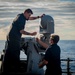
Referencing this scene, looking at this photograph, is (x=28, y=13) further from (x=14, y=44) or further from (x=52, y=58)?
(x=52, y=58)

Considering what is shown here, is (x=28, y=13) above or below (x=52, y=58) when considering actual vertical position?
above

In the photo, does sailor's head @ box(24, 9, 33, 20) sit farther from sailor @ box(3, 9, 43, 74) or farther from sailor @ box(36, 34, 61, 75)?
sailor @ box(36, 34, 61, 75)

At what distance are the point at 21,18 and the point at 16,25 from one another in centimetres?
22

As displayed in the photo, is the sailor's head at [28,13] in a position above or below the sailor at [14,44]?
above

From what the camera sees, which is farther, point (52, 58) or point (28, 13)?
point (28, 13)

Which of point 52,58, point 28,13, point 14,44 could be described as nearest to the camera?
point 52,58

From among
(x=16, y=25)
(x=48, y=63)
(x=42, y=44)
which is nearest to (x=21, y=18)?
(x=16, y=25)

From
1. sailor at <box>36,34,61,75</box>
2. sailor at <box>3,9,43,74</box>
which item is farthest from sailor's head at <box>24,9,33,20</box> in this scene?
sailor at <box>36,34,61,75</box>

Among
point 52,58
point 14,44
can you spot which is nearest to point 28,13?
point 14,44

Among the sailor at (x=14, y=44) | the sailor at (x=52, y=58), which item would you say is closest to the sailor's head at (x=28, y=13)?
the sailor at (x=14, y=44)

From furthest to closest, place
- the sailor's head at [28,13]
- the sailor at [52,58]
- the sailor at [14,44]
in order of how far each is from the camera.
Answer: the sailor's head at [28,13] < the sailor at [14,44] < the sailor at [52,58]

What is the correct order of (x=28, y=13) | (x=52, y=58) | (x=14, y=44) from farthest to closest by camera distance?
(x=28, y=13), (x=14, y=44), (x=52, y=58)

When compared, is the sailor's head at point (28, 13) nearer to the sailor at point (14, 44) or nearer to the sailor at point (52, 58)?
the sailor at point (14, 44)

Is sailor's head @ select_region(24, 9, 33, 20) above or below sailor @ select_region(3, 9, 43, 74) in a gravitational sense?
above
